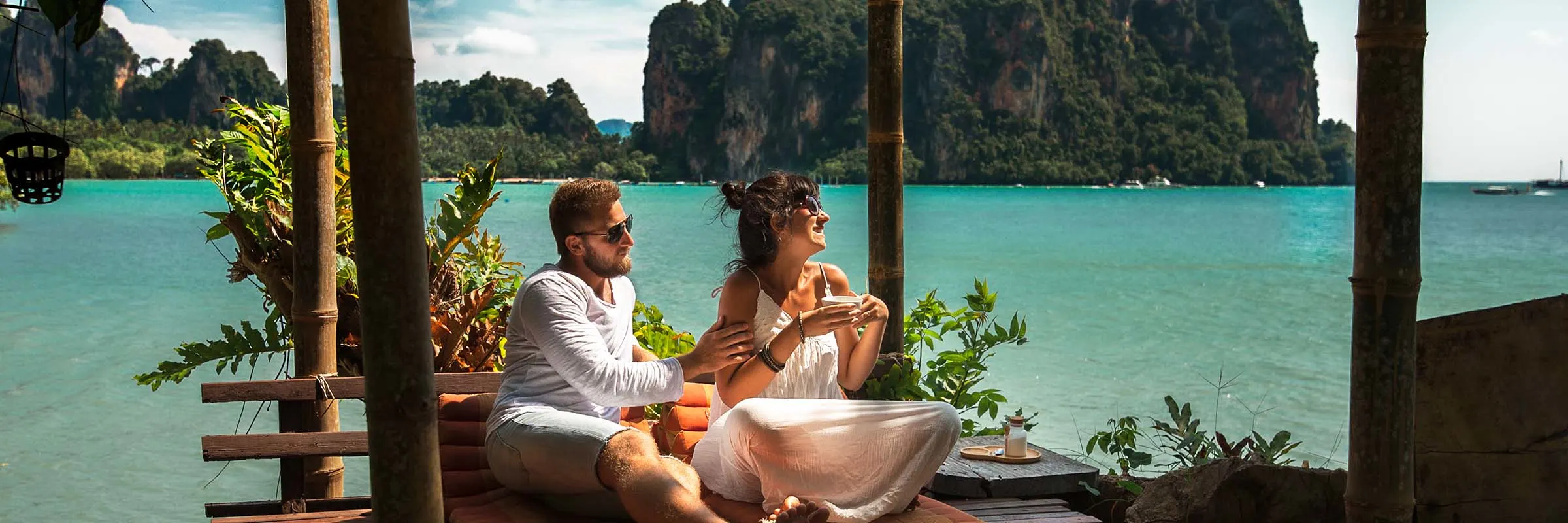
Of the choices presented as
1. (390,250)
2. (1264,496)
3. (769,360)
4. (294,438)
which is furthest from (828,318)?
(294,438)

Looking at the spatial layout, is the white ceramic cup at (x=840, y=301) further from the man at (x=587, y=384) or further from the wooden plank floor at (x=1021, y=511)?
the wooden plank floor at (x=1021, y=511)

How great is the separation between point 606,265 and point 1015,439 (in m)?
1.51

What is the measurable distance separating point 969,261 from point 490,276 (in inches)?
1130

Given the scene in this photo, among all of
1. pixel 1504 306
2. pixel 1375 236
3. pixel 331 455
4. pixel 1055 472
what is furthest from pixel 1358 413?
pixel 331 455

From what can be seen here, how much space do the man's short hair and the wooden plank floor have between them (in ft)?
4.38

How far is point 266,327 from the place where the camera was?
5.06m

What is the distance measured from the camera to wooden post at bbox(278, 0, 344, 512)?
393cm

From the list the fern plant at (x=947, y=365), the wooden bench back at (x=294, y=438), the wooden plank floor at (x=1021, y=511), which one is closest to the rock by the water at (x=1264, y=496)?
the wooden plank floor at (x=1021, y=511)

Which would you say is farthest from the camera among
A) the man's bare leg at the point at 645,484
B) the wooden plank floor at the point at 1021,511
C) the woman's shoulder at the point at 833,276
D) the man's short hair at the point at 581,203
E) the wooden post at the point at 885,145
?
the wooden post at the point at 885,145

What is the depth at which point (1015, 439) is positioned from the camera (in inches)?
156

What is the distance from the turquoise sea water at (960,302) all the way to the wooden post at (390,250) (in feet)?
5.12

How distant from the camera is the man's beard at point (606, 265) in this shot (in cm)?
326

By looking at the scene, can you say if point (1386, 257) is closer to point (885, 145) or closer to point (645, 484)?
point (645, 484)

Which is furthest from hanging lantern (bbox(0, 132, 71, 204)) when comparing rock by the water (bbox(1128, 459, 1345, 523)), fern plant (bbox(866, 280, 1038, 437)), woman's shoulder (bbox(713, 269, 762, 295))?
rock by the water (bbox(1128, 459, 1345, 523))
